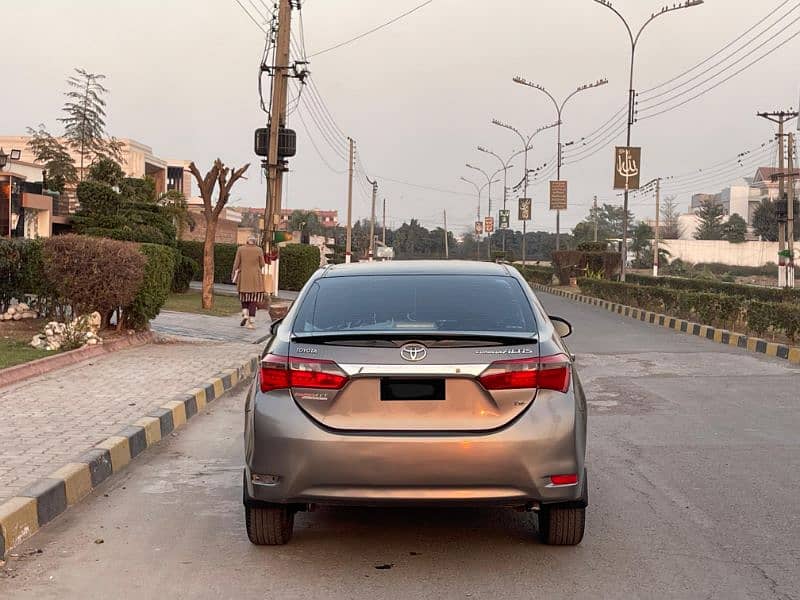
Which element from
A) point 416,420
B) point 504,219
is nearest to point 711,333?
point 416,420

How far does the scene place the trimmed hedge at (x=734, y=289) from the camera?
973 inches

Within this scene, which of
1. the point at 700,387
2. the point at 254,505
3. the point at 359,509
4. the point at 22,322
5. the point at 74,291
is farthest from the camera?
the point at 22,322

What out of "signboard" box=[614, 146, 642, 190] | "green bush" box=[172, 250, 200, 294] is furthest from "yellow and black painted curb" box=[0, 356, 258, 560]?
"signboard" box=[614, 146, 642, 190]

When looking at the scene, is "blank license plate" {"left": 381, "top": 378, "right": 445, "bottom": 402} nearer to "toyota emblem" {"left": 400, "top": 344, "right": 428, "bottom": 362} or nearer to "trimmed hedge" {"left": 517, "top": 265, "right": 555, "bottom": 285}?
"toyota emblem" {"left": 400, "top": 344, "right": 428, "bottom": 362}

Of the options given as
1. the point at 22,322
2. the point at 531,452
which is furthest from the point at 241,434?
the point at 22,322

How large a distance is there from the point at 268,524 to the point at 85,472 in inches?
76.6

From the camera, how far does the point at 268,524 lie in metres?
5.00

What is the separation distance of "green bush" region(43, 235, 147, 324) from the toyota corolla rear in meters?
9.20

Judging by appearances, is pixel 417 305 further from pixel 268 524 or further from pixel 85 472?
pixel 85 472

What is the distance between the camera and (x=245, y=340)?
1658 cm

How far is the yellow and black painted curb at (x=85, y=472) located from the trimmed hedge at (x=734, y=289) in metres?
16.4

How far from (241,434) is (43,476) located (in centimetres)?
258

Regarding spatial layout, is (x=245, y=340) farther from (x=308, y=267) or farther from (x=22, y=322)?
(x=308, y=267)

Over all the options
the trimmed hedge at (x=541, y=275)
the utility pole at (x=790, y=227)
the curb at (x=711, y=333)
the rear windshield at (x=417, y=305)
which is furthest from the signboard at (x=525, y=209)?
the rear windshield at (x=417, y=305)
